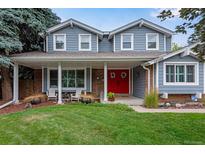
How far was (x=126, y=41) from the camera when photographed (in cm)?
1750

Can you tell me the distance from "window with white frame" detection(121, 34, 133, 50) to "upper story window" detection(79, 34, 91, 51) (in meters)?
2.17

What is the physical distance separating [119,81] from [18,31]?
7.45 m

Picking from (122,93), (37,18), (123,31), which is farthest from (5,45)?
(122,93)

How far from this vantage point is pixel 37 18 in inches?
679

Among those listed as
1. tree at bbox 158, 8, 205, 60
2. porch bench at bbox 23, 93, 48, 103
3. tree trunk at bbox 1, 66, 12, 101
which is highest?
tree at bbox 158, 8, 205, 60

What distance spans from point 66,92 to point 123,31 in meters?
5.35

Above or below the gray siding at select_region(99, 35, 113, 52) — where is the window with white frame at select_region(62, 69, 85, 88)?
below

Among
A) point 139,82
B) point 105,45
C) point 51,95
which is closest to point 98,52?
point 105,45

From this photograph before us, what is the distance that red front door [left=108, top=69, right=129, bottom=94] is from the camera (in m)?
19.0

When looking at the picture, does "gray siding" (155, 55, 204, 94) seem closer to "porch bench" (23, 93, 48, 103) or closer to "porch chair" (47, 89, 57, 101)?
"porch chair" (47, 89, 57, 101)

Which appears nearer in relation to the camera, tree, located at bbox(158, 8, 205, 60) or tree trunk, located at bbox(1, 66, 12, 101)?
tree, located at bbox(158, 8, 205, 60)

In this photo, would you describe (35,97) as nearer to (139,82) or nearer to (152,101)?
(152,101)

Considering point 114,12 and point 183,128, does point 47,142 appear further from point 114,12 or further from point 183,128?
point 114,12

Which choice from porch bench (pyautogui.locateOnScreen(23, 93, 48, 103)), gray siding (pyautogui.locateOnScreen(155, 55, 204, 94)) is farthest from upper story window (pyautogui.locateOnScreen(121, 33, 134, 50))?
porch bench (pyautogui.locateOnScreen(23, 93, 48, 103))
